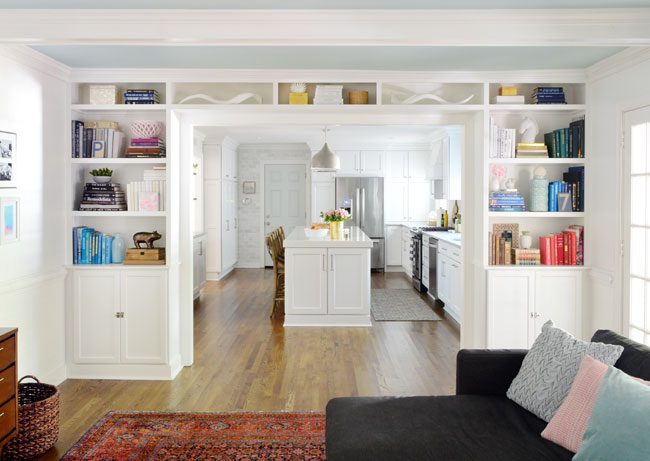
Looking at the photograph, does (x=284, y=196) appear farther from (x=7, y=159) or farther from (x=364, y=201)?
(x=7, y=159)

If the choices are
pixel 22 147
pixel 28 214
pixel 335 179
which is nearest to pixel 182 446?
pixel 28 214

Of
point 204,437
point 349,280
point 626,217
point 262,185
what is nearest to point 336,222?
point 349,280

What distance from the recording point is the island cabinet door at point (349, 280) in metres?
5.68

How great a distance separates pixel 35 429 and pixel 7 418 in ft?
0.82

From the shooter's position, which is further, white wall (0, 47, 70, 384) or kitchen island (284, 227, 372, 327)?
kitchen island (284, 227, 372, 327)

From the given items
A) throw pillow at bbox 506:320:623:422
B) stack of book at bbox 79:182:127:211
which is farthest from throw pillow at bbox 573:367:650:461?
stack of book at bbox 79:182:127:211

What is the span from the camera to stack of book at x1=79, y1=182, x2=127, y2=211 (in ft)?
13.4

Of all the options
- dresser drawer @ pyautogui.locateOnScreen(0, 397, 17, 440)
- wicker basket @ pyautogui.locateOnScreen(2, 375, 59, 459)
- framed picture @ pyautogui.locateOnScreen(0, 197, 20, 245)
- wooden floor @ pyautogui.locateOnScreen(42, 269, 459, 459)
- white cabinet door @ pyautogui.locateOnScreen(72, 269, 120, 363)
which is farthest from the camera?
white cabinet door @ pyautogui.locateOnScreen(72, 269, 120, 363)

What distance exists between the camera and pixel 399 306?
6.67m

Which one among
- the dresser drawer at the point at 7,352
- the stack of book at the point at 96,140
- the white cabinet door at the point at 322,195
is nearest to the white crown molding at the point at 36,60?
the stack of book at the point at 96,140

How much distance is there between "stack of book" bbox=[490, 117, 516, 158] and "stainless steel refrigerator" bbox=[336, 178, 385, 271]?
535 cm

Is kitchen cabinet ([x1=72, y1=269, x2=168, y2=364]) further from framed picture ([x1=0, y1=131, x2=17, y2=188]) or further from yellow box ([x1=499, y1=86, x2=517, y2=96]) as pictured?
yellow box ([x1=499, y1=86, x2=517, y2=96])

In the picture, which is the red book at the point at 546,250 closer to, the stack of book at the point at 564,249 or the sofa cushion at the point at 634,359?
the stack of book at the point at 564,249

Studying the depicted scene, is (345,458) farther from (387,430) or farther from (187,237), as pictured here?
(187,237)
